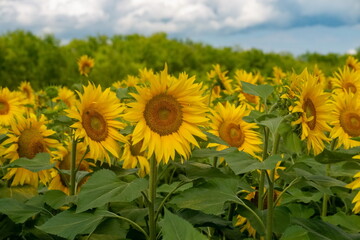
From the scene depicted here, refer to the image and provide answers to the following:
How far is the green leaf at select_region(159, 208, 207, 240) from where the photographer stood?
3.98ft

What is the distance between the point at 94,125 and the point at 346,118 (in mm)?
1420

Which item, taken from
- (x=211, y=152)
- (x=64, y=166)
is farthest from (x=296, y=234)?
(x=64, y=166)

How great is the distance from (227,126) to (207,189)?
100cm

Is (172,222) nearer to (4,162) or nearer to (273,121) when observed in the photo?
(273,121)

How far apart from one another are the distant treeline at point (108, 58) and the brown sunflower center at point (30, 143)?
27.6 ft

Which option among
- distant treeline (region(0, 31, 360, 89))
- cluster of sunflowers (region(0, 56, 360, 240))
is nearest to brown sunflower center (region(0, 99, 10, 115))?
cluster of sunflowers (region(0, 56, 360, 240))

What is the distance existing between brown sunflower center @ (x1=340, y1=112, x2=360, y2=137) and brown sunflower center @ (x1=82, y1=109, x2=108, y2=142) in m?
1.35

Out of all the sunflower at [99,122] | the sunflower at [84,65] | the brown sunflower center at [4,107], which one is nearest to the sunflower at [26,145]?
the sunflower at [99,122]

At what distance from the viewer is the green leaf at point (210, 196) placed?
6.04 ft

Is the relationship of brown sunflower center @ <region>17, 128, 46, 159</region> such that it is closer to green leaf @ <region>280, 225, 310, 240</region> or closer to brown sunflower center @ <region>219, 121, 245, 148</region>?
brown sunflower center @ <region>219, 121, 245, 148</region>

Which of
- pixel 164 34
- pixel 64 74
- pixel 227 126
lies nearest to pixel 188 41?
pixel 164 34

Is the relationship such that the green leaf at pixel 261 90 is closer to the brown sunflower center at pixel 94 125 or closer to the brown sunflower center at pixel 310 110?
the brown sunflower center at pixel 310 110

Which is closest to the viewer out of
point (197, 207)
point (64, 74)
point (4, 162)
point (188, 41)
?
point (197, 207)

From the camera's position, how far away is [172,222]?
4.24 ft
